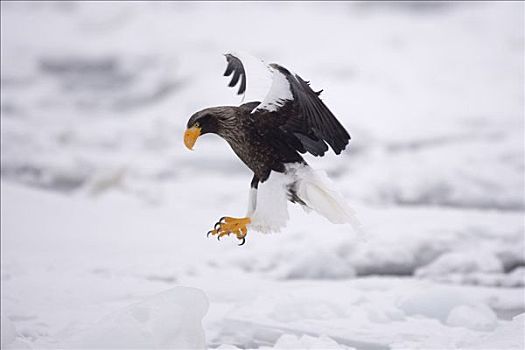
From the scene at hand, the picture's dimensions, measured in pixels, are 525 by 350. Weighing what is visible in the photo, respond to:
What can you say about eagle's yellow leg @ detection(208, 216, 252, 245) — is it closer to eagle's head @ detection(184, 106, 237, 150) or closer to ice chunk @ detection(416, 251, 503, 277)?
eagle's head @ detection(184, 106, 237, 150)

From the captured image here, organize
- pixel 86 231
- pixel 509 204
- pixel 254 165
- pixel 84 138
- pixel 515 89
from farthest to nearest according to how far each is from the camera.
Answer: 1. pixel 515 89
2. pixel 84 138
3. pixel 509 204
4. pixel 86 231
5. pixel 254 165

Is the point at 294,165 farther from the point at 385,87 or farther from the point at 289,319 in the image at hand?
the point at 385,87

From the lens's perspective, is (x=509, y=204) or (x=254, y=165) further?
(x=509, y=204)

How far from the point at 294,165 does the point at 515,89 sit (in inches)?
332

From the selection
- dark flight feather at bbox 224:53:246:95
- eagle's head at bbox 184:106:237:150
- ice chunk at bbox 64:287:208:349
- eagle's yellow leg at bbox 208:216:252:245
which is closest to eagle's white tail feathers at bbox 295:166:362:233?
eagle's yellow leg at bbox 208:216:252:245

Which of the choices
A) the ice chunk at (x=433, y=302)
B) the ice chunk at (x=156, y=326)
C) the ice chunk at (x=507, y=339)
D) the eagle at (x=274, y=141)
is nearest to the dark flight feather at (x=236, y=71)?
the eagle at (x=274, y=141)

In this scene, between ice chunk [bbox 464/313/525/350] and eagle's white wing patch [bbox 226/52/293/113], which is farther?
eagle's white wing patch [bbox 226/52/293/113]

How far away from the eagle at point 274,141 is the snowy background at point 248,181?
0.34m

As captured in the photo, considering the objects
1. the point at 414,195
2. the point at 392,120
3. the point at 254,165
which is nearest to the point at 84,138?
the point at 392,120

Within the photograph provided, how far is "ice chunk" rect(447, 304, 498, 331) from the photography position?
3699 mm

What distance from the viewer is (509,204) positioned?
22.7ft

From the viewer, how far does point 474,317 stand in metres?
3.75

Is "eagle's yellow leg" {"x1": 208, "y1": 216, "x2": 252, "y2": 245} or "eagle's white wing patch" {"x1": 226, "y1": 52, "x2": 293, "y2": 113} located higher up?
"eagle's white wing patch" {"x1": 226, "y1": 52, "x2": 293, "y2": 113}

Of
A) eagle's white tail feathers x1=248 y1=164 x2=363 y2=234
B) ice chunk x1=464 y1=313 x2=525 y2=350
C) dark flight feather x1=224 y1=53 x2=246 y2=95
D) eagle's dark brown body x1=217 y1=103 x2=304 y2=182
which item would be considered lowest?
ice chunk x1=464 y1=313 x2=525 y2=350
